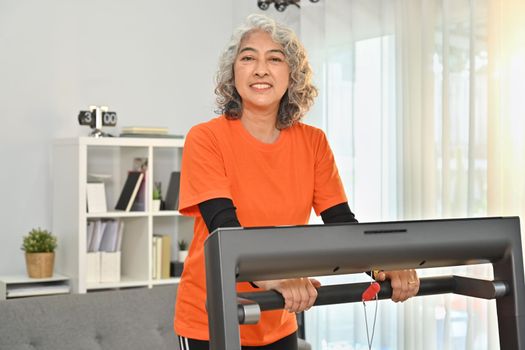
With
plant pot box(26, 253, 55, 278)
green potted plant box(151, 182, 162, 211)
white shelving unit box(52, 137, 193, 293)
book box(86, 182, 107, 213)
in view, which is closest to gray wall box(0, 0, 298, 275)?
white shelving unit box(52, 137, 193, 293)

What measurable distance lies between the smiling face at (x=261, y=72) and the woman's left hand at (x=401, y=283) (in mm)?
529

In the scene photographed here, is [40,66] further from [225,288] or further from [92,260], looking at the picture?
[225,288]

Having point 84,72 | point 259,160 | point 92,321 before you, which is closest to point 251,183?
point 259,160

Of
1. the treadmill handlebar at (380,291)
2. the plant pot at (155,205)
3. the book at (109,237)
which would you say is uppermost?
the plant pot at (155,205)

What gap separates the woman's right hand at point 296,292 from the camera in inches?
49.6

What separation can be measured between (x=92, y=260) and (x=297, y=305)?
3.35m

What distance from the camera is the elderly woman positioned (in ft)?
5.64

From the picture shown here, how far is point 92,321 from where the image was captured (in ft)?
10.3

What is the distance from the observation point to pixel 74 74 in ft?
15.6

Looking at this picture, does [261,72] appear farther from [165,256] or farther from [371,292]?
[165,256]

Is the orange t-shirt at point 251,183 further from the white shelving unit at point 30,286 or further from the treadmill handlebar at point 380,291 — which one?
the white shelving unit at point 30,286

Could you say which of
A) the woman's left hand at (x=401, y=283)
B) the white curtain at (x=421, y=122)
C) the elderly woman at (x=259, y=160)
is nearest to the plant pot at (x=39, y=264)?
the white curtain at (x=421, y=122)

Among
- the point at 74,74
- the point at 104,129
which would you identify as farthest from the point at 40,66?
the point at 104,129

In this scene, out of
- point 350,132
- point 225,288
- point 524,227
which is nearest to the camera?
point 225,288
